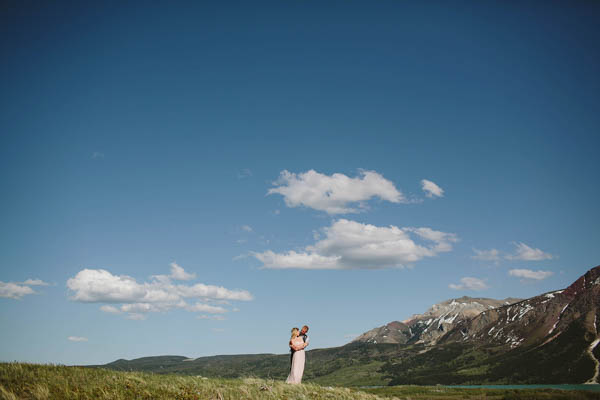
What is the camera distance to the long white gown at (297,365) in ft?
76.2

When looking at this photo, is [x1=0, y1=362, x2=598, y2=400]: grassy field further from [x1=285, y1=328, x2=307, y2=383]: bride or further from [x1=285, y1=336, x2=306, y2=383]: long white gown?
[x1=285, y1=328, x2=307, y2=383]: bride

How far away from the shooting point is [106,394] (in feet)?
49.6

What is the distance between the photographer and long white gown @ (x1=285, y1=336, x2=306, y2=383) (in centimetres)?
2323

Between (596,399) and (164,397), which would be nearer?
(164,397)

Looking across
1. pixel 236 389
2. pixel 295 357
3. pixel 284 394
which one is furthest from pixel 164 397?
pixel 295 357

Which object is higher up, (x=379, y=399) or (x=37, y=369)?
(x=37, y=369)

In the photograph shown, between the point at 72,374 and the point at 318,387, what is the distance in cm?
1161

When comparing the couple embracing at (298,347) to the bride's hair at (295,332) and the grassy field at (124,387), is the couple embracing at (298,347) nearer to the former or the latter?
the bride's hair at (295,332)

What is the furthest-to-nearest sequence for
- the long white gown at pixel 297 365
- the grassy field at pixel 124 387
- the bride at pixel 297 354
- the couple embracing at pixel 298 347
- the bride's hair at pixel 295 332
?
the bride's hair at pixel 295 332 → the couple embracing at pixel 298 347 → the bride at pixel 297 354 → the long white gown at pixel 297 365 → the grassy field at pixel 124 387

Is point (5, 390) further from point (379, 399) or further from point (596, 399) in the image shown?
point (596, 399)

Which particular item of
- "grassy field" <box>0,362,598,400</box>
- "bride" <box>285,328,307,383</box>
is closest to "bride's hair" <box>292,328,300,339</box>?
"bride" <box>285,328,307,383</box>

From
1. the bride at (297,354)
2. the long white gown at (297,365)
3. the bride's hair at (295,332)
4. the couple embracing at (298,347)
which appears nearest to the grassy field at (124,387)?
the long white gown at (297,365)

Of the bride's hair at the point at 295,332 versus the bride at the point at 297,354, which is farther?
the bride's hair at the point at 295,332

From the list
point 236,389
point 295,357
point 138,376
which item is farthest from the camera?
point 295,357
